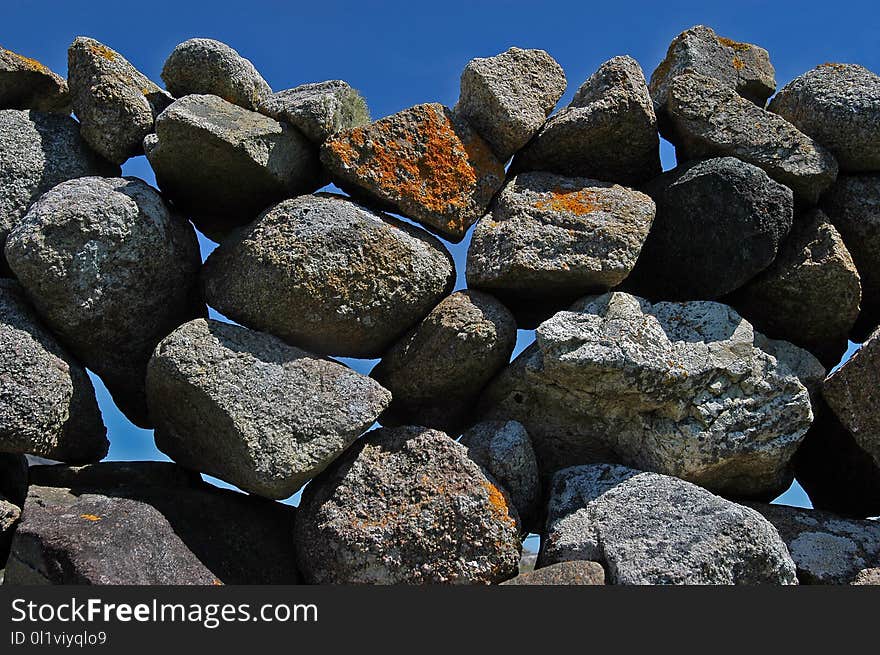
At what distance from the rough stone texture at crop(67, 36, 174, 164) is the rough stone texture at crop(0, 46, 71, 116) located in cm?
43

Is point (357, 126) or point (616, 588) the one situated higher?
point (357, 126)

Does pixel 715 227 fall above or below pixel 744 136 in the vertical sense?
below

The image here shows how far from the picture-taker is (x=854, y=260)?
5.04m

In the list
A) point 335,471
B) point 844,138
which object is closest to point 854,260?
point 844,138

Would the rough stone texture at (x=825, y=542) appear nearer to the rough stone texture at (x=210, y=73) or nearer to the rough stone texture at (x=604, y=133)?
the rough stone texture at (x=604, y=133)

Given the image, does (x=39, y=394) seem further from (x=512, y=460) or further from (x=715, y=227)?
(x=715, y=227)

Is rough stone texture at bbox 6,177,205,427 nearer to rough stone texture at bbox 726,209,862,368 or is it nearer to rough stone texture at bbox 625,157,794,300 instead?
rough stone texture at bbox 625,157,794,300

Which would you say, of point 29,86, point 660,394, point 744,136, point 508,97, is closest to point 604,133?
point 508,97

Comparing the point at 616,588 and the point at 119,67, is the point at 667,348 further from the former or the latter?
the point at 119,67

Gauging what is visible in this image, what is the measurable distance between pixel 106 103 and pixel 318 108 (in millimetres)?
1024

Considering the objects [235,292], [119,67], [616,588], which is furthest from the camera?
[119,67]

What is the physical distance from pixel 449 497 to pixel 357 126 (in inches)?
75.9

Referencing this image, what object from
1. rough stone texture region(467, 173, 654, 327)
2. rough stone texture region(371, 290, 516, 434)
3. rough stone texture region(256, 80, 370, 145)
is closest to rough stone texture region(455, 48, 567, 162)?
rough stone texture region(467, 173, 654, 327)

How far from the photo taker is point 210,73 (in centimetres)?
496
